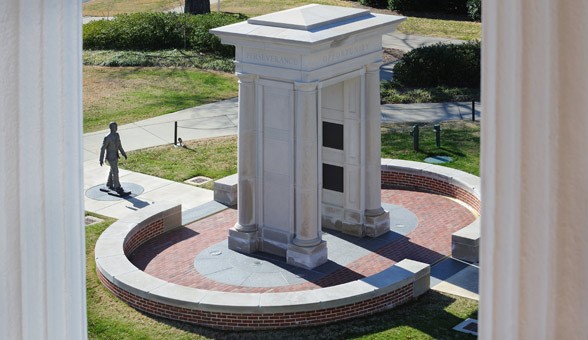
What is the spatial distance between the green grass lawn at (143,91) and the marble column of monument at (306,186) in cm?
942

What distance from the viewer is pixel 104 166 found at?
19.5m

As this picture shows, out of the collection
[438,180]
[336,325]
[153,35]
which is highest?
[153,35]

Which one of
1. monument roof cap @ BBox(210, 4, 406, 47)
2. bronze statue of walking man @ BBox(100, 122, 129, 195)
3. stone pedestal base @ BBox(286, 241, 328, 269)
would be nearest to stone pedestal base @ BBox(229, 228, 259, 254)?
stone pedestal base @ BBox(286, 241, 328, 269)

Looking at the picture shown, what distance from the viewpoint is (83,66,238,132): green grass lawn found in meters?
23.6

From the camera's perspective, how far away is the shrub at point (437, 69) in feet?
85.8

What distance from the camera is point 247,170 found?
14406 mm

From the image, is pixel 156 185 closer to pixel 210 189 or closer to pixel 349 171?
Answer: pixel 210 189

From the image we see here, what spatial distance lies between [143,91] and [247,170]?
11.9 meters

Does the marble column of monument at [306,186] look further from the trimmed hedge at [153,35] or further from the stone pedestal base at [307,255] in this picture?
the trimmed hedge at [153,35]

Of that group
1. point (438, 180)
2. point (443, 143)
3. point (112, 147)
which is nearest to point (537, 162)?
point (112, 147)

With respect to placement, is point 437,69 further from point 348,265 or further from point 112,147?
point 348,265

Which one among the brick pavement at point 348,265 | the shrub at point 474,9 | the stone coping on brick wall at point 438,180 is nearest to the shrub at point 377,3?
the shrub at point 474,9

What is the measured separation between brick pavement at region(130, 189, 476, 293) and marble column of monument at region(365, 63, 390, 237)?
38cm

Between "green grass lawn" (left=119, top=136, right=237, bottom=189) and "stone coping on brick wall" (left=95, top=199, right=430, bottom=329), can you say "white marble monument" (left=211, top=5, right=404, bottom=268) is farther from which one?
"green grass lawn" (left=119, top=136, right=237, bottom=189)
